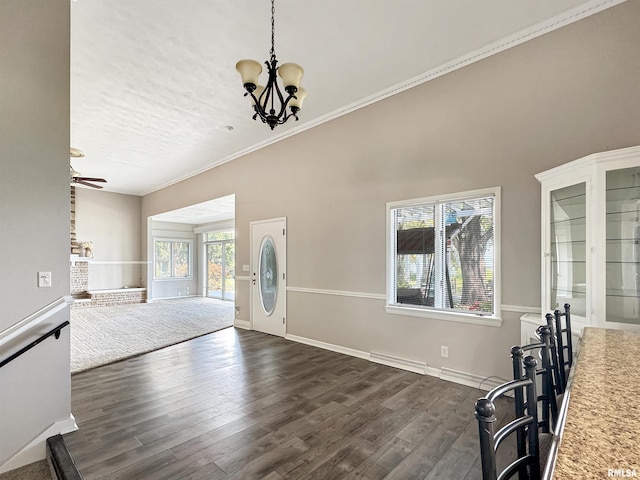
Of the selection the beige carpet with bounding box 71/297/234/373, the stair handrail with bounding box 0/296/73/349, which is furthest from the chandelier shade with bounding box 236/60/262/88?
the beige carpet with bounding box 71/297/234/373

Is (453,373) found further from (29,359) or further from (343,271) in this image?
(29,359)

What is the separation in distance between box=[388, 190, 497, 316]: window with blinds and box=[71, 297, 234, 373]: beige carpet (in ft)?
12.9

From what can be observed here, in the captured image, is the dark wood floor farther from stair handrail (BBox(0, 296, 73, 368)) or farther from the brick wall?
the brick wall

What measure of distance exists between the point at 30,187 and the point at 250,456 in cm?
260

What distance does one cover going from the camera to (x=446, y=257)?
3.79 meters

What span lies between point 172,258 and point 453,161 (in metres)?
10.5

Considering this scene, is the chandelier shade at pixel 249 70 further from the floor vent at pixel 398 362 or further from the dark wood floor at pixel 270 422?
the floor vent at pixel 398 362

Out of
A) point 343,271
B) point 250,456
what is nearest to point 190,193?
point 343,271

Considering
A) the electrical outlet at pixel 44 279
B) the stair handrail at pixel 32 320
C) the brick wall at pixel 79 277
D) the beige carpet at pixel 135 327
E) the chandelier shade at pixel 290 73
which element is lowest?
the beige carpet at pixel 135 327

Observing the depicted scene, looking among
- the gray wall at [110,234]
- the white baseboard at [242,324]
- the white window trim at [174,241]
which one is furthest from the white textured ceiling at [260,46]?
the white window trim at [174,241]

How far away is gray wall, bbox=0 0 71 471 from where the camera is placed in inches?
92.5

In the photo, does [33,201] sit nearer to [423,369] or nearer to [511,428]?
[511,428]

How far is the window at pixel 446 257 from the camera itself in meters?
3.46

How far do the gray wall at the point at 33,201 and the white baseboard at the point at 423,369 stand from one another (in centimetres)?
316
